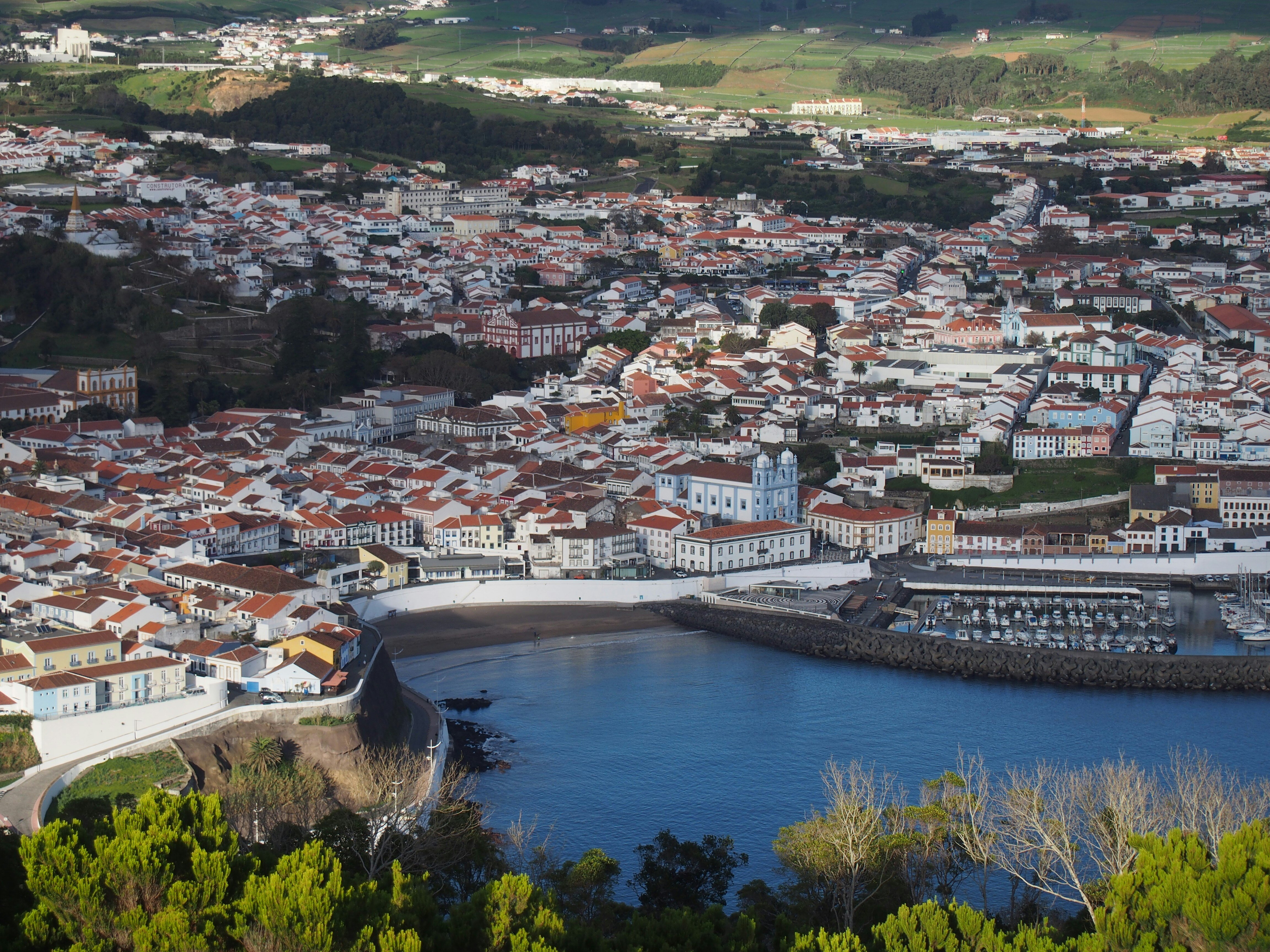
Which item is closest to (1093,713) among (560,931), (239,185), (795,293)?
(560,931)

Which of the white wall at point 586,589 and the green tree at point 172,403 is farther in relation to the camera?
the green tree at point 172,403

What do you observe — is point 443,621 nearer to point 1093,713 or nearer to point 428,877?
point 1093,713

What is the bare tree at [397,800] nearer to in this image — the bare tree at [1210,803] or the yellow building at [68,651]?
the yellow building at [68,651]

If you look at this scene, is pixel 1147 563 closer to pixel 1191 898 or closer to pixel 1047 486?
pixel 1047 486

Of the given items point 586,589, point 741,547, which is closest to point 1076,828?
point 586,589

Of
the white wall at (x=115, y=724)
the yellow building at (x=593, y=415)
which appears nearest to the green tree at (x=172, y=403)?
the yellow building at (x=593, y=415)

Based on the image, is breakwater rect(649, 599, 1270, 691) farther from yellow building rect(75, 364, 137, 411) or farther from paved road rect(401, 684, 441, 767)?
yellow building rect(75, 364, 137, 411)

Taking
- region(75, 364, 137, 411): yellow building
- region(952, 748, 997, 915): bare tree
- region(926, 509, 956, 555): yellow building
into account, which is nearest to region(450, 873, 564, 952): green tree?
region(952, 748, 997, 915): bare tree
